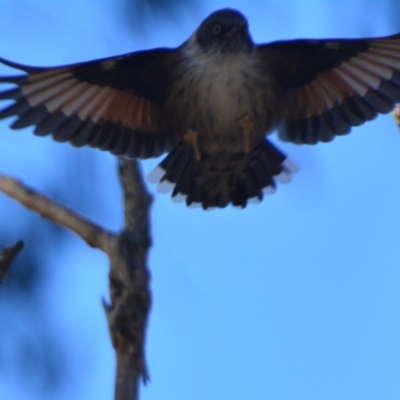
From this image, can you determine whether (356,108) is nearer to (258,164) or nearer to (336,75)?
(336,75)

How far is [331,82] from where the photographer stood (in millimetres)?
4355

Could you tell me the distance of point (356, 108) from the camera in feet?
14.2

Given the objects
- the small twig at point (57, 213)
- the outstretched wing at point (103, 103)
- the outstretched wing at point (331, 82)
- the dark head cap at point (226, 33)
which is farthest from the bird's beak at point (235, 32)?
the small twig at point (57, 213)

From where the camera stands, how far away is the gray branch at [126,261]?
2713 millimetres

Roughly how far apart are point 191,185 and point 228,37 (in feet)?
2.83

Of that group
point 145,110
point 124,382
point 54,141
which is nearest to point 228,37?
point 145,110

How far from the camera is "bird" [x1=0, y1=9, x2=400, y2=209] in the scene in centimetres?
407

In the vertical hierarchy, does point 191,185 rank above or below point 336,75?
below

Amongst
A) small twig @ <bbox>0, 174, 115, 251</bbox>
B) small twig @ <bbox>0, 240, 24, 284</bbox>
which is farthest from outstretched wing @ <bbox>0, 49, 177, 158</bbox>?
small twig @ <bbox>0, 240, 24, 284</bbox>

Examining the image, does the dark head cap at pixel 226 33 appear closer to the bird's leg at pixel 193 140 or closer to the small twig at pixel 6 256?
the bird's leg at pixel 193 140

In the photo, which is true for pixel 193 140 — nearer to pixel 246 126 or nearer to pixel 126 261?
pixel 246 126

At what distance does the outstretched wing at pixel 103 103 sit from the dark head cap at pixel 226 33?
0.20m

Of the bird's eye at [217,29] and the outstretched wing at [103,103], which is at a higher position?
the bird's eye at [217,29]

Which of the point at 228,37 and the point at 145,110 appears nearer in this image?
the point at 228,37
